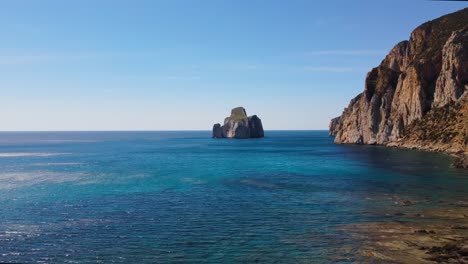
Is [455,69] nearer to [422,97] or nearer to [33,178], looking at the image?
[422,97]

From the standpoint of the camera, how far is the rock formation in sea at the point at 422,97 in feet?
380

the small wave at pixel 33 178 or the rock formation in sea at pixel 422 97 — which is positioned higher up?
the rock formation in sea at pixel 422 97

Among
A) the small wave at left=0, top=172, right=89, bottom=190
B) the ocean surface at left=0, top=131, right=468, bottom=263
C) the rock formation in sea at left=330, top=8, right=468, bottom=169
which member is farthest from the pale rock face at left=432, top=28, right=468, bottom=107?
the small wave at left=0, top=172, right=89, bottom=190

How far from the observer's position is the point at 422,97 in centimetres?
13725

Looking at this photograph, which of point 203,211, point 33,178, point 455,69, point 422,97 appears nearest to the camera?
point 203,211

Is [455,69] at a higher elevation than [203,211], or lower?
higher

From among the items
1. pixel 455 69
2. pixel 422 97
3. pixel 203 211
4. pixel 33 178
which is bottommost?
pixel 33 178

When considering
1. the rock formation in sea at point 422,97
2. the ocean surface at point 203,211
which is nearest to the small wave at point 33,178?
the ocean surface at point 203,211

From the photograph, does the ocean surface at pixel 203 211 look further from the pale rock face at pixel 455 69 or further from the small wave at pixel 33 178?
the pale rock face at pixel 455 69

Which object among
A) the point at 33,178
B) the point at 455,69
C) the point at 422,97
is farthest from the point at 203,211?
the point at 422,97

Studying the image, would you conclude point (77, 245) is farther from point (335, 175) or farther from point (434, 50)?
point (434, 50)

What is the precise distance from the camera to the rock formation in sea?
116 m

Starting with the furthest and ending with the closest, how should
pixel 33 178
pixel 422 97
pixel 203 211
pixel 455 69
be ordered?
pixel 422 97, pixel 455 69, pixel 33 178, pixel 203 211

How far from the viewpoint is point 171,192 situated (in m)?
55.6
